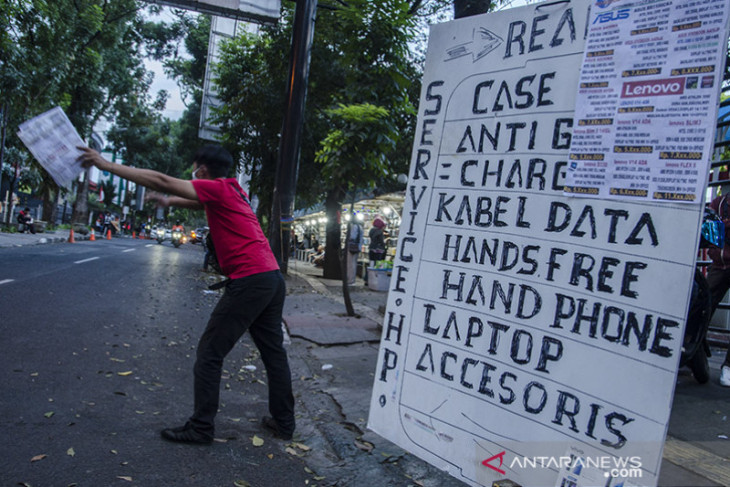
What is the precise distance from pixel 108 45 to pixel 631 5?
1068 inches

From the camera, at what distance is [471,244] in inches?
89.0

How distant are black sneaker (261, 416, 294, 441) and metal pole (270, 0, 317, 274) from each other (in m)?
4.47

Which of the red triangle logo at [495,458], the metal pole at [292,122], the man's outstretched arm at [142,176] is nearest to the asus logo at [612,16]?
the red triangle logo at [495,458]

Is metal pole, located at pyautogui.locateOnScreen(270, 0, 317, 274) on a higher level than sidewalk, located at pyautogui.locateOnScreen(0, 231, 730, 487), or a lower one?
higher

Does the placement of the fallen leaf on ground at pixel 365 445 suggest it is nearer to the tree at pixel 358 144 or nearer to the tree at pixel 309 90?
the tree at pixel 358 144

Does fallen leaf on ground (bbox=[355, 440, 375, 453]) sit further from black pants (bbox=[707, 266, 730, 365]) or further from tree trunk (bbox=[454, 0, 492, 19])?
tree trunk (bbox=[454, 0, 492, 19])

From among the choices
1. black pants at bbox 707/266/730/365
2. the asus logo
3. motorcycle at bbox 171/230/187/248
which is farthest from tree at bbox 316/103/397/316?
motorcycle at bbox 171/230/187/248

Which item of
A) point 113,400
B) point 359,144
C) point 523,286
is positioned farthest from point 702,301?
point 359,144

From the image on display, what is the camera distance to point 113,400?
390 centimetres

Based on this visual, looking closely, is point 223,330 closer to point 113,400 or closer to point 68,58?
point 113,400

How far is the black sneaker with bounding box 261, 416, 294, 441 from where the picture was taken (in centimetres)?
357

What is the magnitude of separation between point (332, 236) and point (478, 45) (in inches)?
465

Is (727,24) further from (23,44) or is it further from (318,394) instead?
(23,44)

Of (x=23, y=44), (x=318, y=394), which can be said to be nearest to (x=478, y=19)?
(x=318, y=394)
